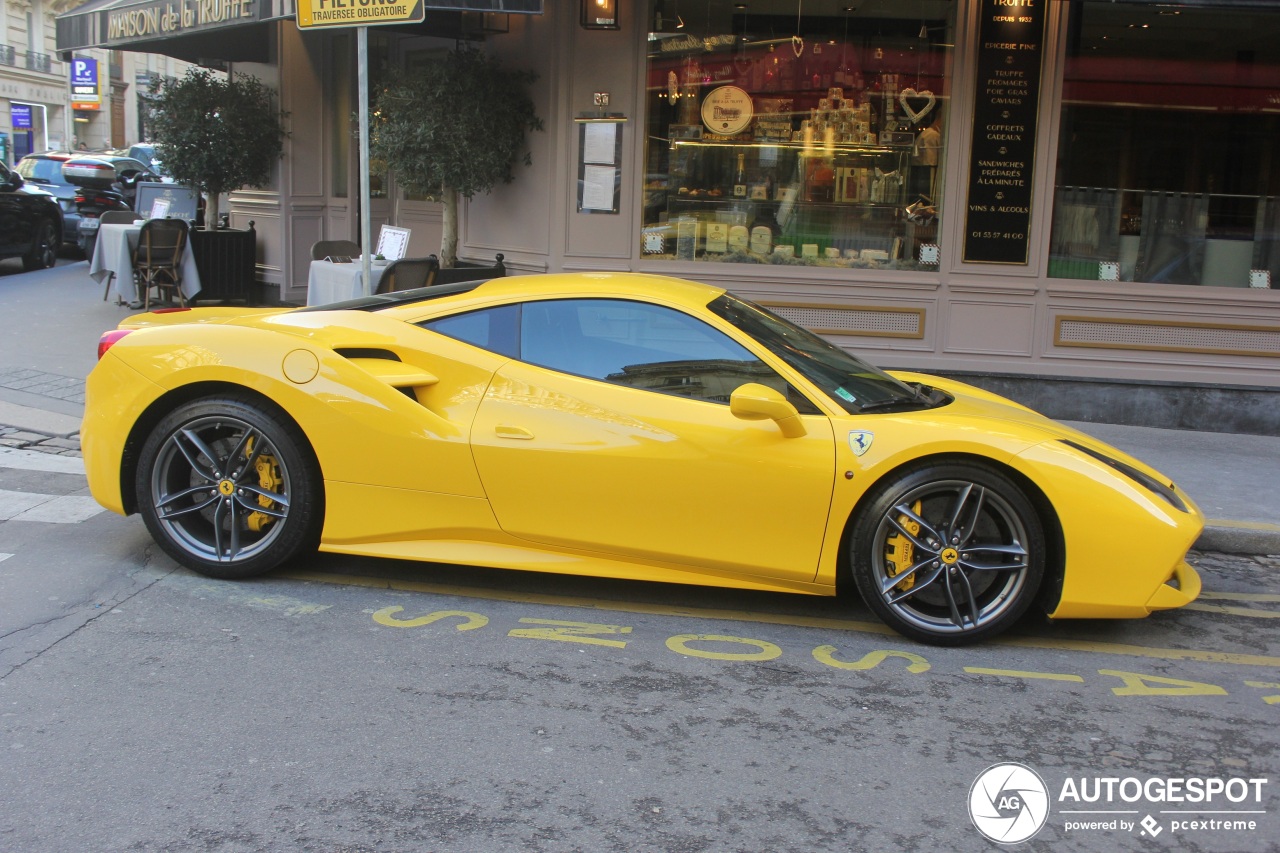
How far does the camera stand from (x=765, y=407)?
4328mm

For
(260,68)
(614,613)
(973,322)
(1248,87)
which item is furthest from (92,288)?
(1248,87)

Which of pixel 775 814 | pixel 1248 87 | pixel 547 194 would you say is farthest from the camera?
pixel 547 194

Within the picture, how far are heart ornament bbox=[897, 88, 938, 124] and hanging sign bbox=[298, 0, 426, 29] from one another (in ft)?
15.5

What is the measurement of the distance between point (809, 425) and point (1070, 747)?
1.49m

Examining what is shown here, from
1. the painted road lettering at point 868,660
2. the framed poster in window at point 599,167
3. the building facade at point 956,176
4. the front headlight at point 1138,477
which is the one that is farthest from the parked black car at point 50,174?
the front headlight at point 1138,477

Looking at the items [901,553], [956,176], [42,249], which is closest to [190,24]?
[42,249]

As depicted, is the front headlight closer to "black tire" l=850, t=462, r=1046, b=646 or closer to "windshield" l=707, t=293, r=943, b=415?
"black tire" l=850, t=462, r=1046, b=646

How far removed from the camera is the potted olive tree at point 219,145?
41.7 ft

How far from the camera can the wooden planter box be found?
506 inches

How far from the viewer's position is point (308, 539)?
4.87 meters

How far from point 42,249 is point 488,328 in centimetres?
1416

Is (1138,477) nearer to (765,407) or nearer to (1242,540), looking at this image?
(765,407)

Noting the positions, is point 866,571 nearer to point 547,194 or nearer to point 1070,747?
point 1070,747

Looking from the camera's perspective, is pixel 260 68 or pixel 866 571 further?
pixel 260 68
